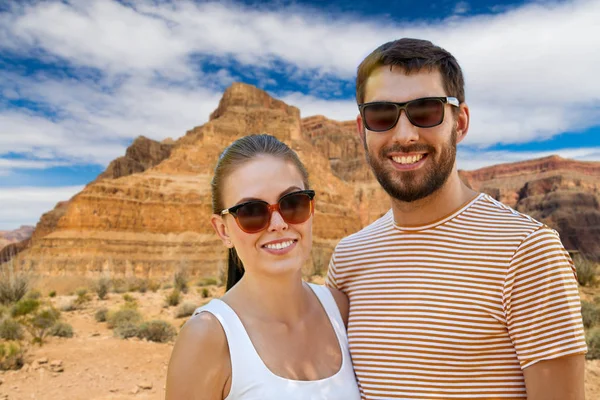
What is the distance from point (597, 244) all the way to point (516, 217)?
107283 millimetres

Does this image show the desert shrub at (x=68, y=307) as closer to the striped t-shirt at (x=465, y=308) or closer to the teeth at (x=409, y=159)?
the striped t-shirt at (x=465, y=308)

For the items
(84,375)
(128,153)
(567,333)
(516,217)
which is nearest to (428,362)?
(567,333)

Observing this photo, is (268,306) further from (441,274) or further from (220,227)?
(441,274)

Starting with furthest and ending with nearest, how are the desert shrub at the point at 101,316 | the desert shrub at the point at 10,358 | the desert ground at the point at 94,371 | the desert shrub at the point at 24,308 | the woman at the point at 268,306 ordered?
the desert shrub at the point at 101,316 < the desert shrub at the point at 24,308 < the desert shrub at the point at 10,358 < the desert ground at the point at 94,371 < the woman at the point at 268,306

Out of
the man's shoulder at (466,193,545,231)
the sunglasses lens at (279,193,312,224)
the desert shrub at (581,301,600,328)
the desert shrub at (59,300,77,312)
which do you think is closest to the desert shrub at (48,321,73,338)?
the desert shrub at (59,300,77,312)

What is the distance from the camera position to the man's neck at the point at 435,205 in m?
2.32

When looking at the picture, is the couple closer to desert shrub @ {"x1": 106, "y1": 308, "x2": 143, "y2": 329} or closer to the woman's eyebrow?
the woman's eyebrow

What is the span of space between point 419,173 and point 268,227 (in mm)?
777

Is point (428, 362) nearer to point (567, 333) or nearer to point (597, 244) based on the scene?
point (567, 333)

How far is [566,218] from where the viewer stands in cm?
9912

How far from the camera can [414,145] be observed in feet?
7.66

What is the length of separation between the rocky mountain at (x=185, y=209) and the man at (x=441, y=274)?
79.2 ft

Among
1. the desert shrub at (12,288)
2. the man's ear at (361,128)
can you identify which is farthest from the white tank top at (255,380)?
the desert shrub at (12,288)

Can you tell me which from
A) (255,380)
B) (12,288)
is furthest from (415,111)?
(12,288)
